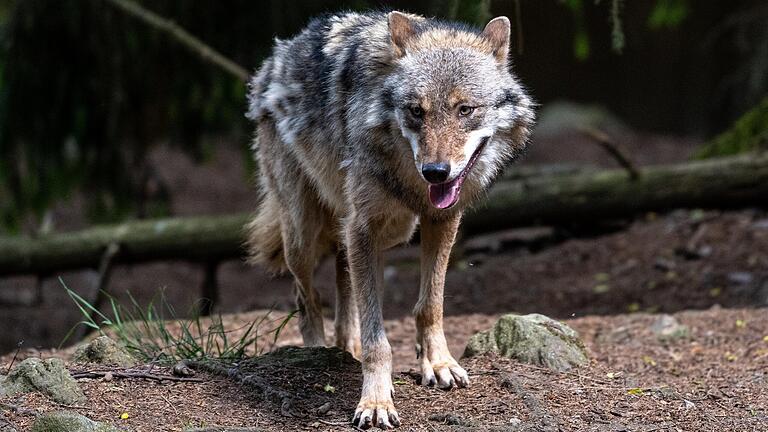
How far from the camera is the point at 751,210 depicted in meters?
8.91

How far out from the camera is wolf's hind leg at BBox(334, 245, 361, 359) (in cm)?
590

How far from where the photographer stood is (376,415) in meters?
4.33

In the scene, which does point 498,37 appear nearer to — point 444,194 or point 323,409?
point 444,194

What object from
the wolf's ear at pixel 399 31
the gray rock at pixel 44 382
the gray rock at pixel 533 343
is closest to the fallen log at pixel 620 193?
the gray rock at pixel 533 343

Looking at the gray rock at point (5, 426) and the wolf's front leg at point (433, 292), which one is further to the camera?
the wolf's front leg at point (433, 292)

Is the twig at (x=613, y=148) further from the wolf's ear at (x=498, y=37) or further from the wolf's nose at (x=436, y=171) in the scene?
the wolf's nose at (x=436, y=171)

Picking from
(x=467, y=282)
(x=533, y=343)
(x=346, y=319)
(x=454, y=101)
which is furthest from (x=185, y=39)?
(x=533, y=343)

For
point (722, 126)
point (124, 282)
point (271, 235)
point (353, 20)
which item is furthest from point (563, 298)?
point (722, 126)

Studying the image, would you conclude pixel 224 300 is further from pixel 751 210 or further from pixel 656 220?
pixel 751 210

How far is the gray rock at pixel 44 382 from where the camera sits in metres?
4.18

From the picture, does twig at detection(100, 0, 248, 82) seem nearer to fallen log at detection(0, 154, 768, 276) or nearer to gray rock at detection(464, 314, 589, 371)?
fallen log at detection(0, 154, 768, 276)

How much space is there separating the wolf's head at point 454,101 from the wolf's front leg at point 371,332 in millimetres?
496

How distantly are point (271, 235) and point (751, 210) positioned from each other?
501cm

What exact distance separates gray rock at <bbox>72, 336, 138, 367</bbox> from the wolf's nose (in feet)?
6.28
